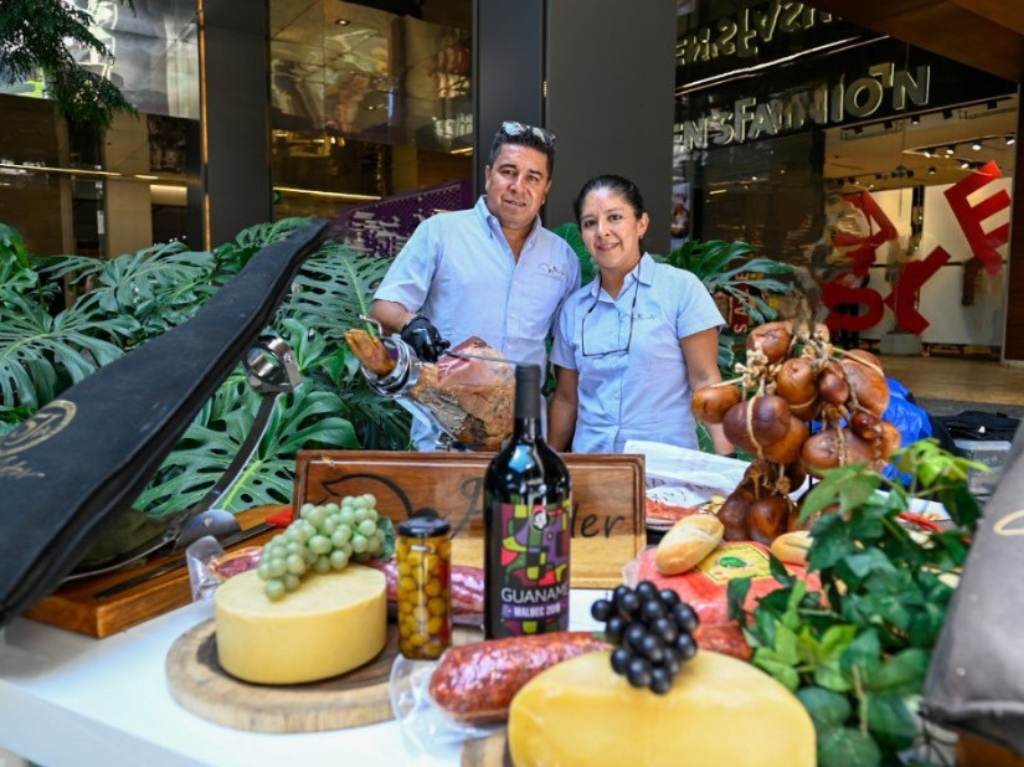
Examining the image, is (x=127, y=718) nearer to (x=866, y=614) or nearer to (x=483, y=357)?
(x=483, y=357)

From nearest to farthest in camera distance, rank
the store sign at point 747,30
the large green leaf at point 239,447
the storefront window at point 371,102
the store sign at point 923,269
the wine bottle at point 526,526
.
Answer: the wine bottle at point 526,526, the large green leaf at point 239,447, the storefront window at point 371,102, the store sign at point 747,30, the store sign at point 923,269

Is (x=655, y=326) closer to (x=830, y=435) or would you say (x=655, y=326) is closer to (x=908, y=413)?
(x=908, y=413)

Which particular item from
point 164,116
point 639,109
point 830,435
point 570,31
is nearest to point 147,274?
point 570,31

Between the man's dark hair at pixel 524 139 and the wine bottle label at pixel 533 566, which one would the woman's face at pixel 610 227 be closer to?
the man's dark hair at pixel 524 139

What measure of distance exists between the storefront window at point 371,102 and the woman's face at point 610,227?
7.94 m

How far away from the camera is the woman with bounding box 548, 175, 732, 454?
2139 mm

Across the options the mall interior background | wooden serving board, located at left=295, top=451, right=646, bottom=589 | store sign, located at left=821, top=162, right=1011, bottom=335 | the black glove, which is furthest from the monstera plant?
store sign, located at left=821, top=162, right=1011, bottom=335

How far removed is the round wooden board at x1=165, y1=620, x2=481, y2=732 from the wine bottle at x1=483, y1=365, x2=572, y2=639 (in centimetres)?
15

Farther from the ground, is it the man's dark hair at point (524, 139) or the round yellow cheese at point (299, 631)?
the man's dark hair at point (524, 139)

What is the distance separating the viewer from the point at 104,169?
9273mm

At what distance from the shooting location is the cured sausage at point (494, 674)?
730mm

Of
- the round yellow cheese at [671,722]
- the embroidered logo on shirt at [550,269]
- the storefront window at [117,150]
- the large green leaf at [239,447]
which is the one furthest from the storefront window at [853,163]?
the round yellow cheese at [671,722]

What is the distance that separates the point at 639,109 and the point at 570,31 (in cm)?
60

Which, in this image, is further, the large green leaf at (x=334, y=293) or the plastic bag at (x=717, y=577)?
the large green leaf at (x=334, y=293)
